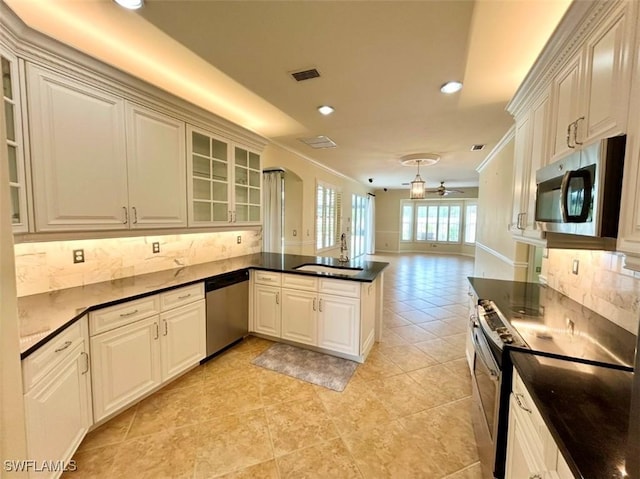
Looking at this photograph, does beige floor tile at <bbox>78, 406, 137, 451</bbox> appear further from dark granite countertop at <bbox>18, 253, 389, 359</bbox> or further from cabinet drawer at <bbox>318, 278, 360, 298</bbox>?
cabinet drawer at <bbox>318, 278, 360, 298</bbox>

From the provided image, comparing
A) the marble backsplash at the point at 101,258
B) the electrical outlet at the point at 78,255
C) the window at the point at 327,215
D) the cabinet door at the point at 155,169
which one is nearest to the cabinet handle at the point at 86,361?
the marble backsplash at the point at 101,258

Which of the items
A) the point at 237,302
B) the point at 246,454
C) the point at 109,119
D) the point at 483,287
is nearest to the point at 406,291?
the point at 483,287

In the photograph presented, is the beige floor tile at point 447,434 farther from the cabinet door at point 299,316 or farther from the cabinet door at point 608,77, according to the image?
the cabinet door at point 608,77

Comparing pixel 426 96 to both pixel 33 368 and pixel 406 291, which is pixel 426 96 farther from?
pixel 406 291

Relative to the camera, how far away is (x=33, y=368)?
1282mm

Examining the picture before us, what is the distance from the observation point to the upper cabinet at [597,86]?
1.11 meters

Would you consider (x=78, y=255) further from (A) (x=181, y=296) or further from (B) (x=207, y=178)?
(B) (x=207, y=178)

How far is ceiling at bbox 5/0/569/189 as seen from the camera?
5.10 feet

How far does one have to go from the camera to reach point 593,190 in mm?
1137

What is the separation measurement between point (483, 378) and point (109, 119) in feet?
10.3

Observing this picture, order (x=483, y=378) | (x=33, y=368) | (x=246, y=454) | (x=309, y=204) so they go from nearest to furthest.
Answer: (x=33, y=368), (x=483, y=378), (x=246, y=454), (x=309, y=204)

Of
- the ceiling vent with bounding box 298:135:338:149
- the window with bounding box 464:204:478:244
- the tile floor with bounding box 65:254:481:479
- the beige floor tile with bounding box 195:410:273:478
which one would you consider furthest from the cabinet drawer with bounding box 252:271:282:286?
the window with bounding box 464:204:478:244

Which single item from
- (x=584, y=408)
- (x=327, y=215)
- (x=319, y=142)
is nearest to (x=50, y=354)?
(x=584, y=408)

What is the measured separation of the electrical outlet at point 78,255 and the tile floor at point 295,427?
4.09 ft
